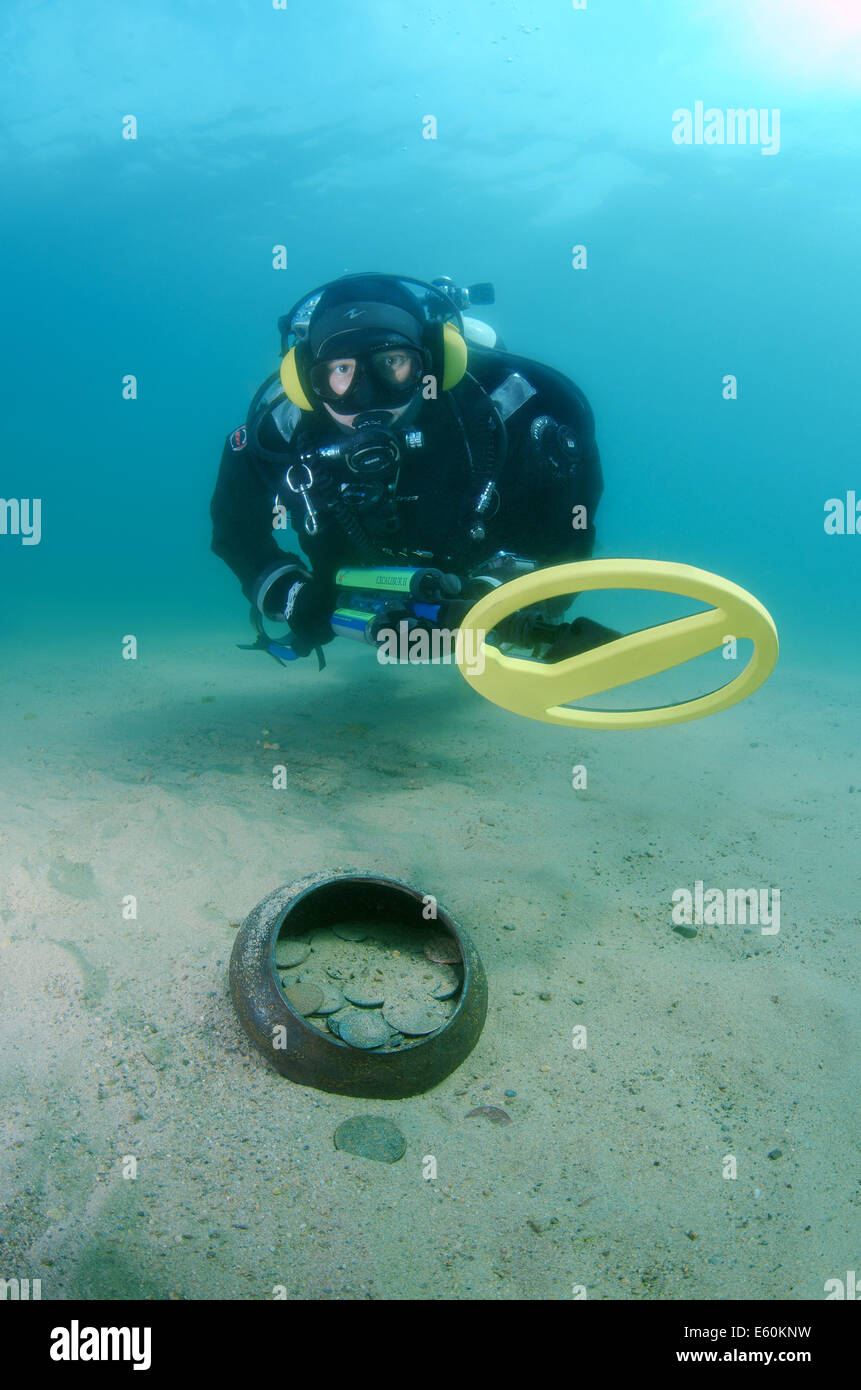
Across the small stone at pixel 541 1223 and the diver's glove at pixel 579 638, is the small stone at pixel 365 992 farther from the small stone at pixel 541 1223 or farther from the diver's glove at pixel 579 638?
the diver's glove at pixel 579 638

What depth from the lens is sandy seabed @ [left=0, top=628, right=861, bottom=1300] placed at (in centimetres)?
208

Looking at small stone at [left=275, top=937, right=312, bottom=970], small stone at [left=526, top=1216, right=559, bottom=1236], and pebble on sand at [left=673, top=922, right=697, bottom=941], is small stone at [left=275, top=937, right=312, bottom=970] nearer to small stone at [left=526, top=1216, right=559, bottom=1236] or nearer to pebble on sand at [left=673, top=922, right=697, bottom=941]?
small stone at [left=526, top=1216, right=559, bottom=1236]

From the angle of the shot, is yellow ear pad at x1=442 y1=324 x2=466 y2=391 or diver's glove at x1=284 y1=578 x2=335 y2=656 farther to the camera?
diver's glove at x1=284 y1=578 x2=335 y2=656

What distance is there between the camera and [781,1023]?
296 cm

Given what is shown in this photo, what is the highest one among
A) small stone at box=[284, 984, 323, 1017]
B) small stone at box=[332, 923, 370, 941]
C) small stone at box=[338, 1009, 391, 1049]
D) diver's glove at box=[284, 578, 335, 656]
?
diver's glove at box=[284, 578, 335, 656]

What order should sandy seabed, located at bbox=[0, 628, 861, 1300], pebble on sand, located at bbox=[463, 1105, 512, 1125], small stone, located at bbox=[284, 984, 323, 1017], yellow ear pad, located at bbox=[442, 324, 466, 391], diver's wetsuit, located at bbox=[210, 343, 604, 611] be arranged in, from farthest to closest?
diver's wetsuit, located at bbox=[210, 343, 604, 611] < yellow ear pad, located at bbox=[442, 324, 466, 391] < small stone, located at bbox=[284, 984, 323, 1017] < pebble on sand, located at bbox=[463, 1105, 512, 1125] < sandy seabed, located at bbox=[0, 628, 861, 1300]

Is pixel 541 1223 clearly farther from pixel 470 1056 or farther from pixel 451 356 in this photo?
pixel 451 356

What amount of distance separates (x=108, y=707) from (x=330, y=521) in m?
3.37

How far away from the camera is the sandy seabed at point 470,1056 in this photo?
81.9 inches

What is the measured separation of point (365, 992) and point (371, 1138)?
59 cm

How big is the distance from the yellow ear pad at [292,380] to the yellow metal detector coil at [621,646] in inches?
109

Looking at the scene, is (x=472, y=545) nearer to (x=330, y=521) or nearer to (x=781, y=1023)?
(x=330, y=521)

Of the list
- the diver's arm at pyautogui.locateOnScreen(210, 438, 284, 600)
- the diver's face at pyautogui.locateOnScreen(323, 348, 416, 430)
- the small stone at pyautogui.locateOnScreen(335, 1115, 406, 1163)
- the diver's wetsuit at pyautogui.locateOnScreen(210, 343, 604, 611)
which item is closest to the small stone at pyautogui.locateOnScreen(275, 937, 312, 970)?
the small stone at pyautogui.locateOnScreen(335, 1115, 406, 1163)

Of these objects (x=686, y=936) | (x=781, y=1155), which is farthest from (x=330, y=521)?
(x=781, y=1155)
